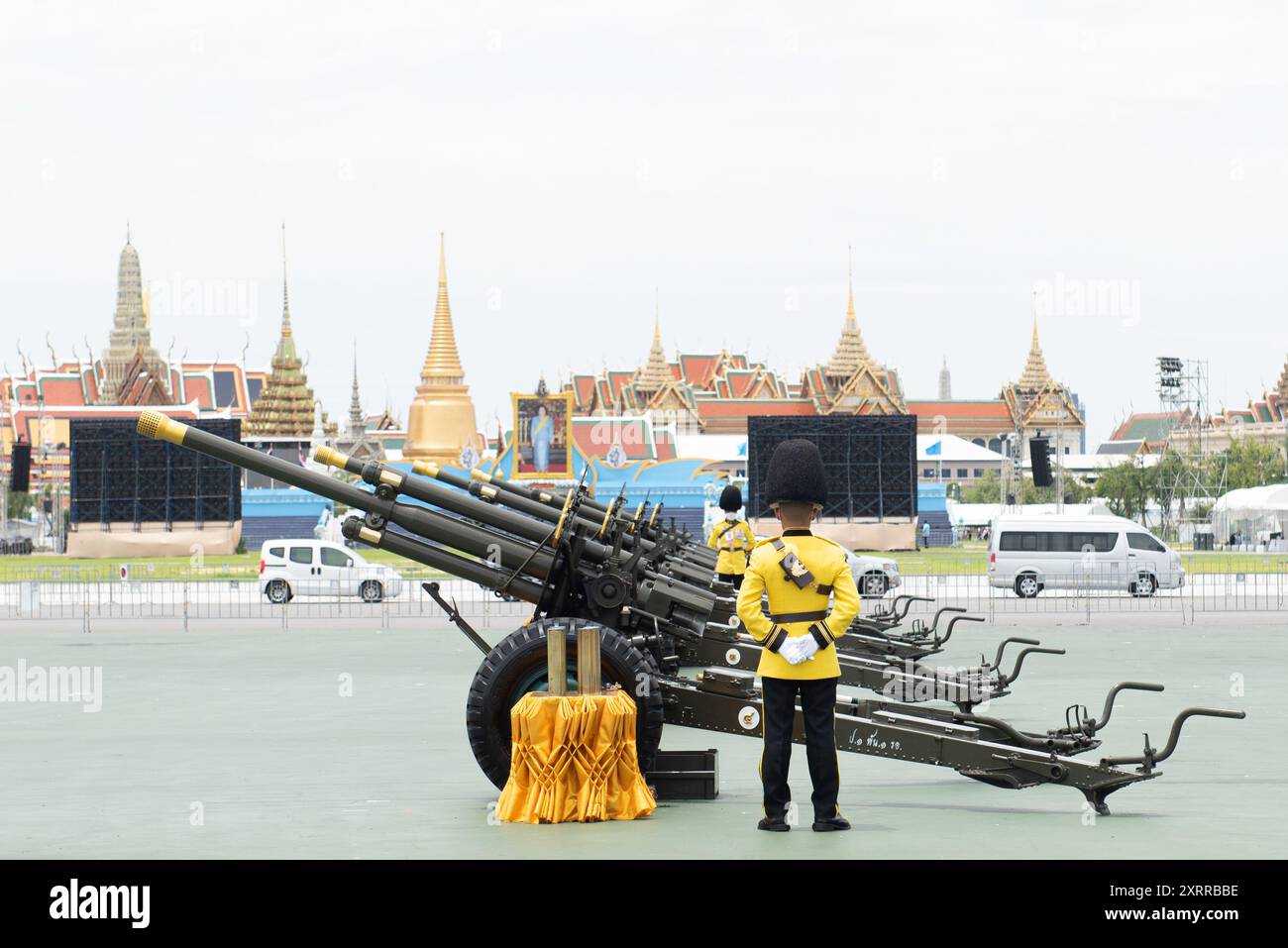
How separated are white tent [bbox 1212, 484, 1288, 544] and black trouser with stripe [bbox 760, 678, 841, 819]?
5949cm

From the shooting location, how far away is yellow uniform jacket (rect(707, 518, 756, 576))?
16.6 metres

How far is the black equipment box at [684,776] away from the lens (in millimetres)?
9625

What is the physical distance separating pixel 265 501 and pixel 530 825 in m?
67.5

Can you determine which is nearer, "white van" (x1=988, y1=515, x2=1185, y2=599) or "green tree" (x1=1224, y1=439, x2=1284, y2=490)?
"white van" (x1=988, y1=515, x2=1185, y2=599)

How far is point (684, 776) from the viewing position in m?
9.66

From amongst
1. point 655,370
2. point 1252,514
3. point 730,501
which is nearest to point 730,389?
point 655,370

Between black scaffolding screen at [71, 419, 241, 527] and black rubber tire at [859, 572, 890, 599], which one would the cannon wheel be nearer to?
black rubber tire at [859, 572, 890, 599]

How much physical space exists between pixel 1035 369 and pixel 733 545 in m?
155

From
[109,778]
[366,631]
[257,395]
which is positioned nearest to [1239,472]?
[257,395]

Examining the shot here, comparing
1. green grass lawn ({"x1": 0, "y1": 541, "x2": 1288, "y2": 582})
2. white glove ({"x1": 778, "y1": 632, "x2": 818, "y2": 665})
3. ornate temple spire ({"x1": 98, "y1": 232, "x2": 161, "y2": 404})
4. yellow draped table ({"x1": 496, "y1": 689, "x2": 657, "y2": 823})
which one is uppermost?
ornate temple spire ({"x1": 98, "y1": 232, "x2": 161, "y2": 404})

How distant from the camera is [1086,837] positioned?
8266 mm

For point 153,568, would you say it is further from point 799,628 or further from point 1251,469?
point 1251,469

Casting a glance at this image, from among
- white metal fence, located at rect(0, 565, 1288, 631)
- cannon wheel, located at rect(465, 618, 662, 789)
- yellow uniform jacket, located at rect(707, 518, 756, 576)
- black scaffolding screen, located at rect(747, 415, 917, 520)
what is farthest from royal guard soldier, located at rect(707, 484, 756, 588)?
black scaffolding screen, located at rect(747, 415, 917, 520)
